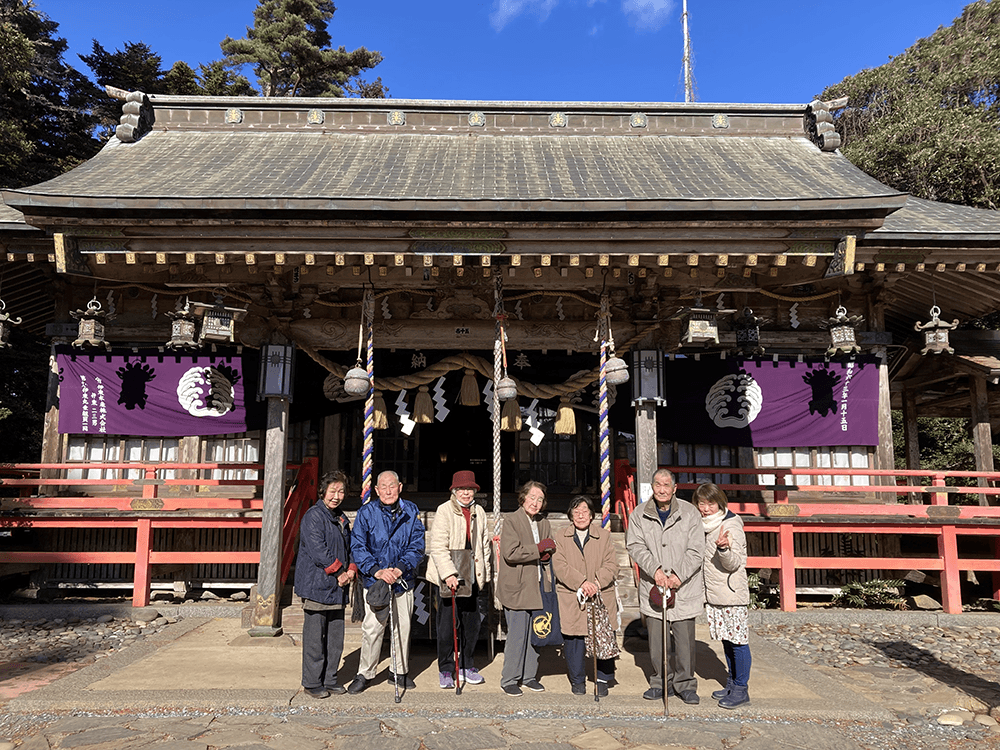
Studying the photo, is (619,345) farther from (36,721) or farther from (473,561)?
(36,721)

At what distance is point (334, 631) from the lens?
533 centimetres

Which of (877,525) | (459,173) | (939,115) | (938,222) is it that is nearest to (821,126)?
(938,222)

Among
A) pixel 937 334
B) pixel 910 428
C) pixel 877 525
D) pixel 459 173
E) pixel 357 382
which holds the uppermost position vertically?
pixel 459 173

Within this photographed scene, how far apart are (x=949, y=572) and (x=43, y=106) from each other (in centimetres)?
2561

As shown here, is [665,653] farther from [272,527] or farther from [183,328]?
[183,328]

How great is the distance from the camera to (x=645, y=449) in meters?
7.73

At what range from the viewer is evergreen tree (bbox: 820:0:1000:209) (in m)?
19.0

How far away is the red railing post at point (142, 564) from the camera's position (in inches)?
338

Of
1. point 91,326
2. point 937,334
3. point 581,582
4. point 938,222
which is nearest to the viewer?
point 581,582

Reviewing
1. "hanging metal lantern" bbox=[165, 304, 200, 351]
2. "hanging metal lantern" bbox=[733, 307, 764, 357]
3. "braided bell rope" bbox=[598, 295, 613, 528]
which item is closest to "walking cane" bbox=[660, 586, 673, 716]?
"braided bell rope" bbox=[598, 295, 613, 528]

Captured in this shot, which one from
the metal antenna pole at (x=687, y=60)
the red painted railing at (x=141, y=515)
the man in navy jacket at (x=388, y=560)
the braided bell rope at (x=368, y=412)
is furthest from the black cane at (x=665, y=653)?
the metal antenna pole at (x=687, y=60)

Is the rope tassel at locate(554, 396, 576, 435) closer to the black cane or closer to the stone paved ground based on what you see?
the black cane

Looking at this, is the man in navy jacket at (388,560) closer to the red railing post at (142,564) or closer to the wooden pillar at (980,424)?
the red railing post at (142,564)

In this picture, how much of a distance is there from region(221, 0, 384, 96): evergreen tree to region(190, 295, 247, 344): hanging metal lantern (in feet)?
75.9
